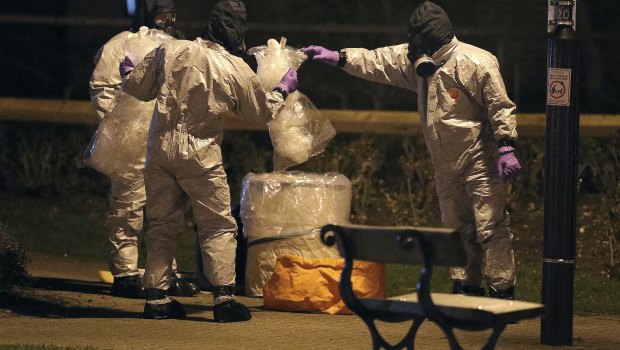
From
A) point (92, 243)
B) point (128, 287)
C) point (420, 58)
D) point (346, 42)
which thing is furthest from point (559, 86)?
point (346, 42)

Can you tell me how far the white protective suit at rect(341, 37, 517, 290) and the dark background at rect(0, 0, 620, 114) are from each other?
772 cm

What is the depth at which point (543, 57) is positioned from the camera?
1742 cm

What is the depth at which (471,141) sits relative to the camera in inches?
359

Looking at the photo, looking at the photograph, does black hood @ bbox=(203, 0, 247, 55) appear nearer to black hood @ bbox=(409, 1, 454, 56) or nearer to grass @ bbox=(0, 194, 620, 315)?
black hood @ bbox=(409, 1, 454, 56)

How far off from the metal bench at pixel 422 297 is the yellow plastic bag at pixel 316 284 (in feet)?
8.21

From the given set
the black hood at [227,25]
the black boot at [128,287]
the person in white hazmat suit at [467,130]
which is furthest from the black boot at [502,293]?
the black boot at [128,287]

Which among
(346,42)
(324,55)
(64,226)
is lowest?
(64,226)

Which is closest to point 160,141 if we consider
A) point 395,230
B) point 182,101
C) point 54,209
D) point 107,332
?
point 182,101

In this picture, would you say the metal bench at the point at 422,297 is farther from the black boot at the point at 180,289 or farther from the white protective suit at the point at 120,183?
the black boot at the point at 180,289

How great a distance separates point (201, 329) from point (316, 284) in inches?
40.7

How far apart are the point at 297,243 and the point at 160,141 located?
5.06 ft

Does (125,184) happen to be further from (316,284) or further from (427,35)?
(427,35)

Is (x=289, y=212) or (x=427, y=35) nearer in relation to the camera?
(x=427, y=35)

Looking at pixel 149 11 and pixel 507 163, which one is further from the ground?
pixel 149 11
